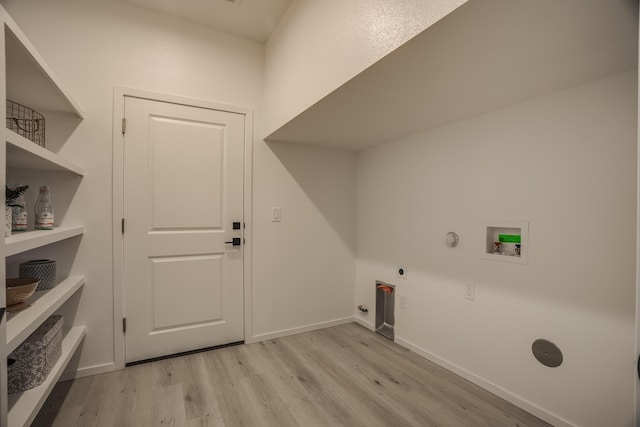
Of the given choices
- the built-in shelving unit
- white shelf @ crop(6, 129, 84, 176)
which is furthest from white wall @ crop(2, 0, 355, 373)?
white shelf @ crop(6, 129, 84, 176)

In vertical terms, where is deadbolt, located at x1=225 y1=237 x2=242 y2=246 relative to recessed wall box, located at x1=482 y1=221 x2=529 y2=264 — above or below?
below

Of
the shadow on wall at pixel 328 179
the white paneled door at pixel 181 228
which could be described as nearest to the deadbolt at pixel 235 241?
the white paneled door at pixel 181 228

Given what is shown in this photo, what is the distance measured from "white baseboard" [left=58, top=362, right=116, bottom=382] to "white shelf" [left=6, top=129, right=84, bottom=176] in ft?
4.38

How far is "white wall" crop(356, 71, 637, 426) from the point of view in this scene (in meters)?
1.35

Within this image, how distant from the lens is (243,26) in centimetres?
233

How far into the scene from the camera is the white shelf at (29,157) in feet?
3.50

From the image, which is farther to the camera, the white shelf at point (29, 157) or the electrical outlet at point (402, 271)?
the electrical outlet at point (402, 271)

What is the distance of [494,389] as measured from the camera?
5.92 ft

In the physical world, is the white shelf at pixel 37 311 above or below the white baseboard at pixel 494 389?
above

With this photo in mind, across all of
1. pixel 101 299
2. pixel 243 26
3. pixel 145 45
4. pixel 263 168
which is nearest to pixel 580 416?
pixel 263 168

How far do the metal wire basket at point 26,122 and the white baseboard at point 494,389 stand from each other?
9.91ft

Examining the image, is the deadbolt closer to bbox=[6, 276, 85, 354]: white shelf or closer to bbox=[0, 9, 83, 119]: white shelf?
bbox=[6, 276, 85, 354]: white shelf

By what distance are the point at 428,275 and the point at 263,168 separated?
1.65 meters

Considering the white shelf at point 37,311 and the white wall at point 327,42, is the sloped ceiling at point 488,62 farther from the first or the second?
the white shelf at point 37,311
